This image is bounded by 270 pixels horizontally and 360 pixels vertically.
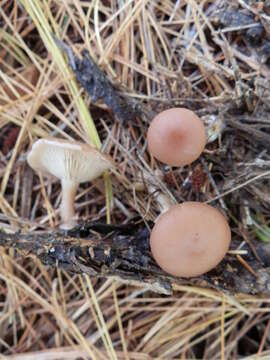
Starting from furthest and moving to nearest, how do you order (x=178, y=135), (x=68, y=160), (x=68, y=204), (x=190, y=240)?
(x=68, y=204)
(x=68, y=160)
(x=178, y=135)
(x=190, y=240)

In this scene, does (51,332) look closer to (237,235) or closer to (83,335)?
(83,335)

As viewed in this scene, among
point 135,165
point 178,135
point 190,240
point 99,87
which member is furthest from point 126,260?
point 99,87

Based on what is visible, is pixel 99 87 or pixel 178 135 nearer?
pixel 178 135

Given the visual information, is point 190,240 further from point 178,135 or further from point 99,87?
point 99,87

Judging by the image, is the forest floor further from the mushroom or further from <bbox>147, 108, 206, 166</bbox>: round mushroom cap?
<bbox>147, 108, 206, 166</bbox>: round mushroom cap

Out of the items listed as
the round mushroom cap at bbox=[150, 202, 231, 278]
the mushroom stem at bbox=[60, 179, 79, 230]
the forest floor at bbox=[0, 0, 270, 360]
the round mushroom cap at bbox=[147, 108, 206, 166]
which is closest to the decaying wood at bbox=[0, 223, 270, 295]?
the forest floor at bbox=[0, 0, 270, 360]

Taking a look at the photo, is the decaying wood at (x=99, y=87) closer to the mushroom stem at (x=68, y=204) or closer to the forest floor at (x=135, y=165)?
the forest floor at (x=135, y=165)
